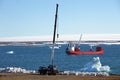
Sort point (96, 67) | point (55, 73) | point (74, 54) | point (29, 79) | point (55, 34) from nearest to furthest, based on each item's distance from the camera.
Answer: point (29, 79) < point (55, 73) < point (55, 34) < point (96, 67) < point (74, 54)

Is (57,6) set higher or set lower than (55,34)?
higher

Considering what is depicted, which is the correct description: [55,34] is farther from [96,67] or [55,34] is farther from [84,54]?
[84,54]

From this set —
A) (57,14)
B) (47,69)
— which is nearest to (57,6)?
(57,14)

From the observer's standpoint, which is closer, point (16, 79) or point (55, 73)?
point (16, 79)

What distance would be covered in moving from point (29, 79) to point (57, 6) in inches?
354

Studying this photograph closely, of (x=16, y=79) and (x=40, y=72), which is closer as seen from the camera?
(x=16, y=79)

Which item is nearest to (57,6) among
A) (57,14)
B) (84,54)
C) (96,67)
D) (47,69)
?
(57,14)

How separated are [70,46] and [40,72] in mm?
100956

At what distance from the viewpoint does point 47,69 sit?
33.3 m

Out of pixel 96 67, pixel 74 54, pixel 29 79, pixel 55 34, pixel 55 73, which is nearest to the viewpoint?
pixel 29 79

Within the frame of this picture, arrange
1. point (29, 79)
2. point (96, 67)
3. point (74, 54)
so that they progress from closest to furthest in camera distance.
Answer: point (29, 79)
point (96, 67)
point (74, 54)

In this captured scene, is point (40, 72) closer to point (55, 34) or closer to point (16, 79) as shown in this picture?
point (55, 34)

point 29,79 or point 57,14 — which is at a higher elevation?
point 57,14

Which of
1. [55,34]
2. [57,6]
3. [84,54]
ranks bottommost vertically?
[84,54]
